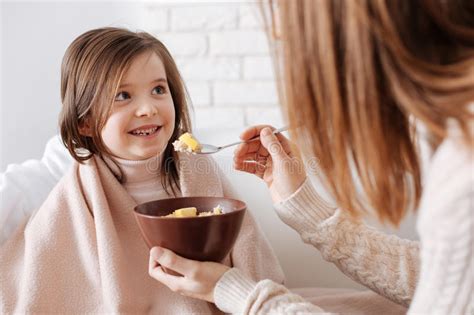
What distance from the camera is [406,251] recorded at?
104 centimetres

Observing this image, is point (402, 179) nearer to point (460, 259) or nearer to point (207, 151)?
point (460, 259)

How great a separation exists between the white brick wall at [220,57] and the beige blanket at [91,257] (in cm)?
101

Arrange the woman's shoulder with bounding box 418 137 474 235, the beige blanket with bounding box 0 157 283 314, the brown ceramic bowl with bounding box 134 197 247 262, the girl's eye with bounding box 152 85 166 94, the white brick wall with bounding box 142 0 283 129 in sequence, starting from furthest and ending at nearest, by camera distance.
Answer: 1. the white brick wall with bounding box 142 0 283 129
2. the girl's eye with bounding box 152 85 166 94
3. the beige blanket with bounding box 0 157 283 314
4. the brown ceramic bowl with bounding box 134 197 247 262
5. the woman's shoulder with bounding box 418 137 474 235

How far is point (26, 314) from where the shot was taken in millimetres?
980

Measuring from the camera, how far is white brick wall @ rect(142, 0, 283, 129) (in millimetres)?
2086

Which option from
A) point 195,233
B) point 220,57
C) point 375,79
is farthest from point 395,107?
point 220,57

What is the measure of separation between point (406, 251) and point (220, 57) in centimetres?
127

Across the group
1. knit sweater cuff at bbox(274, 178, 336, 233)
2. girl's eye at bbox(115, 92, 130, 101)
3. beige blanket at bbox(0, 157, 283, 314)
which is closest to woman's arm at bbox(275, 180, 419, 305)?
knit sweater cuff at bbox(274, 178, 336, 233)

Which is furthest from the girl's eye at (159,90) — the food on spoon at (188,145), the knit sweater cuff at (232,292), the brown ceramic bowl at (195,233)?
the knit sweater cuff at (232,292)

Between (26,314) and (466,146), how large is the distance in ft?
2.55

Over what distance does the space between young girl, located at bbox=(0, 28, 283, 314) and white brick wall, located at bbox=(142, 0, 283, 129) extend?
95 centimetres

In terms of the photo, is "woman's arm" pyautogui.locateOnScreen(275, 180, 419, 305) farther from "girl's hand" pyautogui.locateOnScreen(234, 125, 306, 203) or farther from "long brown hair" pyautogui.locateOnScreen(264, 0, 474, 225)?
"long brown hair" pyautogui.locateOnScreen(264, 0, 474, 225)

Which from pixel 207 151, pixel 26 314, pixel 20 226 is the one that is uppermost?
pixel 207 151

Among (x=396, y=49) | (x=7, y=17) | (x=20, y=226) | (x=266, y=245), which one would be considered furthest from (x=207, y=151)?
(x=7, y=17)
